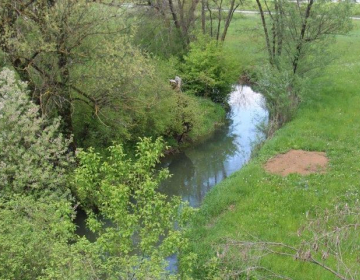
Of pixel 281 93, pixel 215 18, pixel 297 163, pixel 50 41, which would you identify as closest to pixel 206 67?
pixel 281 93

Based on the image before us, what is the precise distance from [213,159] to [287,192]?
8227mm

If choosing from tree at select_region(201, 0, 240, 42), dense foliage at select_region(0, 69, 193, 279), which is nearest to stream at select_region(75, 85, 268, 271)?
dense foliage at select_region(0, 69, 193, 279)

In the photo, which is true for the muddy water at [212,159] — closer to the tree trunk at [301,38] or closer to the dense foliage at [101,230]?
the tree trunk at [301,38]

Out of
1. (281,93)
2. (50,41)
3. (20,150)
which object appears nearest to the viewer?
(20,150)

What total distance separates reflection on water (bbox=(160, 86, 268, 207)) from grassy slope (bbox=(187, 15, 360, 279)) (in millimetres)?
2436

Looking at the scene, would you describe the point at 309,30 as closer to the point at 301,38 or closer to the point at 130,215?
the point at 301,38

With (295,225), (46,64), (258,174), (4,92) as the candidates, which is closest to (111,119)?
(46,64)

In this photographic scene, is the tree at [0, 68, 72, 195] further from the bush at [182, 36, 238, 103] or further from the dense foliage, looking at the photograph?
the bush at [182, 36, 238, 103]

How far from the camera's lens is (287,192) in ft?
50.3

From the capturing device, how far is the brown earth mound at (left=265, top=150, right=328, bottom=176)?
16938 millimetres

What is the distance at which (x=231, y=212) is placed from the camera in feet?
48.5

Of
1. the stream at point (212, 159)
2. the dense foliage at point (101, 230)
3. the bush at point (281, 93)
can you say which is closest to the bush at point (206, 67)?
the stream at point (212, 159)

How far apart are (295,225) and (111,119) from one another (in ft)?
28.5

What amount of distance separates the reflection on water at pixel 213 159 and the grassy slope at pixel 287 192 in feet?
7.99
